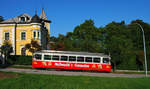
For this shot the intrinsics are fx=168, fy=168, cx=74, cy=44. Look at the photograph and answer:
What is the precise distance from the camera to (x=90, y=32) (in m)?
53.4

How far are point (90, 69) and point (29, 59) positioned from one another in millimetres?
14378

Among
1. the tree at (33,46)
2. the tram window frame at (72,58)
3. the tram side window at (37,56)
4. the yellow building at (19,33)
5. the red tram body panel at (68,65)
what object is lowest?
the red tram body panel at (68,65)

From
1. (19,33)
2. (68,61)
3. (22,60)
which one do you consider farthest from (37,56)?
(19,33)

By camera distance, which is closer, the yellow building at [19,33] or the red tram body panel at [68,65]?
the red tram body panel at [68,65]

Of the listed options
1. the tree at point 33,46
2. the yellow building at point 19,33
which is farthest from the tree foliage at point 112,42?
the yellow building at point 19,33

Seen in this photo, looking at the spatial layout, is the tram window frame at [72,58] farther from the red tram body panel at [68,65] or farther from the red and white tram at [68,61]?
the red tram body panel at [68,65]

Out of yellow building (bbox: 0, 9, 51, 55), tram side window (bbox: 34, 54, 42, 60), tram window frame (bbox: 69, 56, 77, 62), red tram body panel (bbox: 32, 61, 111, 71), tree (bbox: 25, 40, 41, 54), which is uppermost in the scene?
yellow building (bbox: 0, 9, 51, 55)

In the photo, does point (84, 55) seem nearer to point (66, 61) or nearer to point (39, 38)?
point (66, 61)

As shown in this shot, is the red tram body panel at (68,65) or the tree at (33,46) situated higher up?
the tree at (33,46)

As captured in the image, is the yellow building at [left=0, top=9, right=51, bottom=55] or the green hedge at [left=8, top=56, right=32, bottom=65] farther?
the yellow building at [left=0, top=9, right=51, bottom=55]

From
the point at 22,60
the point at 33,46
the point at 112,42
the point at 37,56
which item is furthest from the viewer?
the point at 22,60

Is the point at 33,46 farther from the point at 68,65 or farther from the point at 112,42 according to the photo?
the point at 112,42

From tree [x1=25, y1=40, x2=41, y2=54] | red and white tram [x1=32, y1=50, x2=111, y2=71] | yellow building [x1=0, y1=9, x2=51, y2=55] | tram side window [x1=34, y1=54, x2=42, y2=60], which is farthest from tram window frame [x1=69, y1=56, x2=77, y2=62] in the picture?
yellow building [x1=0, y1=9, x2=51, y2=55]

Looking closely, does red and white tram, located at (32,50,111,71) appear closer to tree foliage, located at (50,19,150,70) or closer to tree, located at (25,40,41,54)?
tree foliage, located at (50,19,150,70)
